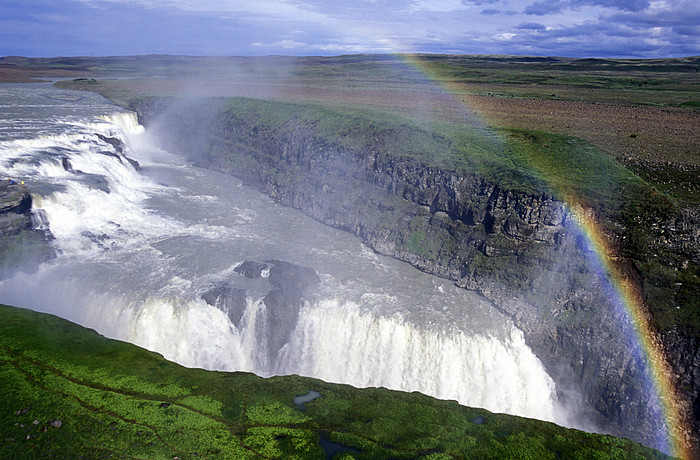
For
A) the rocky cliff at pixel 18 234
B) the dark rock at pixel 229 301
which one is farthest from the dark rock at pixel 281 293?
Result: the rocky cliff at pixel 18 234

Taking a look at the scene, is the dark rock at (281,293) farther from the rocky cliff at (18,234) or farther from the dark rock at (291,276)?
the rocky cliff at (18,234)

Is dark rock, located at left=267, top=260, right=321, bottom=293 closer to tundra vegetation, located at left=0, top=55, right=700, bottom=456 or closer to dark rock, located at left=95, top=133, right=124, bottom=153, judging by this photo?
tundra vegetation, located at left=0, top=55, right=700, bottom=456

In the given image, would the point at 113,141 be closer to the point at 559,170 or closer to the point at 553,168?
the point at 553,168

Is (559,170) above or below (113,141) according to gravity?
below

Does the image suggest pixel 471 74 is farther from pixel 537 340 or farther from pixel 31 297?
pixel 31 297

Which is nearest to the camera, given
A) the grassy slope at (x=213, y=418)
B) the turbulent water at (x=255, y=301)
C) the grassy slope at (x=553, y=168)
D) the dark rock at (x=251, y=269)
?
the grassy slope at (x=213, y=418)

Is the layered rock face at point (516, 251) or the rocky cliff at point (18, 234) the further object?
the rocky cliff at point (18, 234)

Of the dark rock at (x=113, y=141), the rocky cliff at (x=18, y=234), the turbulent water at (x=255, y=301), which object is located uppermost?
the dark rock at (x=113, y=141)

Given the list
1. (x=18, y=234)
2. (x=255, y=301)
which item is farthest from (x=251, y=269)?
(x=18, y=234)
